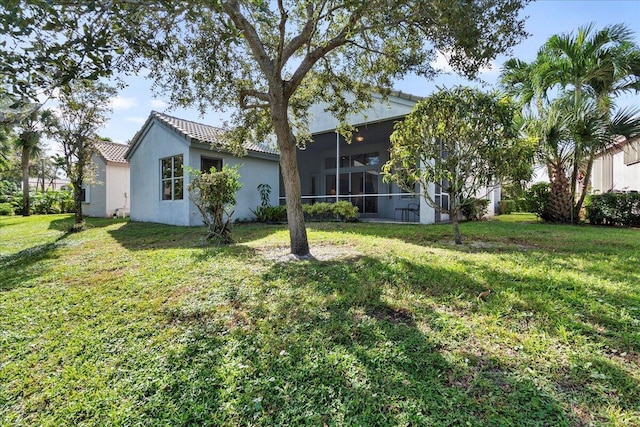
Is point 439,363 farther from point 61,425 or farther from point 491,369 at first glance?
point 61,425

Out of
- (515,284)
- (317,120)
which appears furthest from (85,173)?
(515,284)

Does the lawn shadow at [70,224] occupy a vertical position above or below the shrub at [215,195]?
below

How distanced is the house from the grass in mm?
7271

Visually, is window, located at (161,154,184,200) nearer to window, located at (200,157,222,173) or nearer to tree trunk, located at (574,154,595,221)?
window, located at (200,157,222,173)

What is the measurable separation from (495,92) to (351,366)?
5.97 meters

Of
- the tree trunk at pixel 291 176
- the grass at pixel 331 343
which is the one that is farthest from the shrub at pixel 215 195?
the grass at pixel 331 343

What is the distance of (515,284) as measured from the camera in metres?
3.98

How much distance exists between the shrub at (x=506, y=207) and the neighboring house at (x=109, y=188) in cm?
2336

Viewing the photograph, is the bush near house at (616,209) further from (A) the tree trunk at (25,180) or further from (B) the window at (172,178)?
(A) the tree trunk at (25,180)

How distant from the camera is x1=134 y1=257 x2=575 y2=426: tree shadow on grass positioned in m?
2.08

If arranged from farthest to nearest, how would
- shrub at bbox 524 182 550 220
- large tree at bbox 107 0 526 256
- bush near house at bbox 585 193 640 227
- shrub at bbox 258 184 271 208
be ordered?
shrub at bbox 258 184 271 208 < shrub at bbox 524 182 550 220 < bush near house at bbox 585 193 640 227 < large tree at bbox 107 0 526 256

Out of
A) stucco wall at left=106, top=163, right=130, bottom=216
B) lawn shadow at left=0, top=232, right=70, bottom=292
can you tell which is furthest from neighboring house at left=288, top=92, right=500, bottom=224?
stucco wall at left=106, top=163, right=130, bottom=216

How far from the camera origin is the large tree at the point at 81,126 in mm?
10492

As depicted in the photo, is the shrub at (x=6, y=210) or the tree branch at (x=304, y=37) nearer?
the tree branch at (x=304, y=37)
